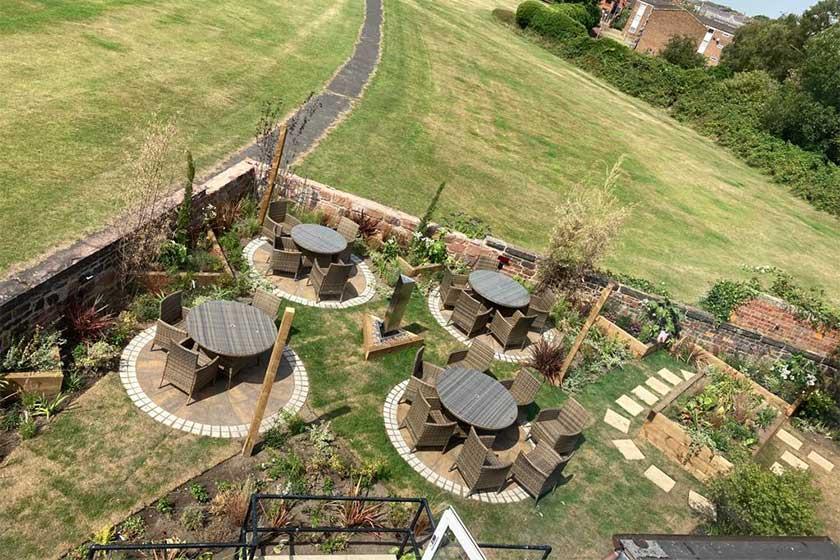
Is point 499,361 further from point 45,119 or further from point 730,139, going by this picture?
point 730,139

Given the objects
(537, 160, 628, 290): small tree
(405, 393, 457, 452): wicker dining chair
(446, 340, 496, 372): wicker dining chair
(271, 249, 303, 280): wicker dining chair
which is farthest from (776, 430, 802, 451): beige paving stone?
(271, 249, 303, 280): wicker dining chair

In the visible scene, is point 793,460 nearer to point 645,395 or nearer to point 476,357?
point 645,395

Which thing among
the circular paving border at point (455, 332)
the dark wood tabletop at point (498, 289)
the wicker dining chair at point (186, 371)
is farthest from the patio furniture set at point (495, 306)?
the wicker dining chair at point (186, 371)

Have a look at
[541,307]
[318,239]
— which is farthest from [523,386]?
[318,239]

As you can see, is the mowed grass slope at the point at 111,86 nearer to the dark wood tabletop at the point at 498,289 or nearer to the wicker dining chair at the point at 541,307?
the dark wood tabletop at the point at 498,289

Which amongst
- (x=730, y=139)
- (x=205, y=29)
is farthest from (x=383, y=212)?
(x=730, y=139)

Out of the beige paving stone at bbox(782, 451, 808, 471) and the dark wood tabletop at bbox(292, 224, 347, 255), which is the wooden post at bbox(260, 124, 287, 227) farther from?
the beige paving stone at bbox(782, 451, 808, 471)
